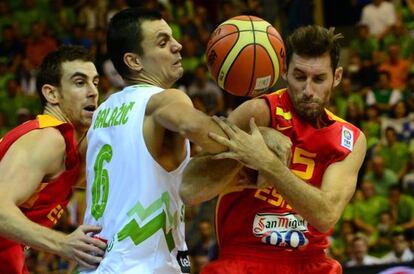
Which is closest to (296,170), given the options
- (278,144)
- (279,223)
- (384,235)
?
(279,223)

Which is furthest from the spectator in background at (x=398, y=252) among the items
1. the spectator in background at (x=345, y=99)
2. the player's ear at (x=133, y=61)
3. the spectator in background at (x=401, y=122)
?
the player's ear at (x=133, y=61)

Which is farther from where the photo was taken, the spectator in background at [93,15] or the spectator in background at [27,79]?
the spectator in background at [93,15]

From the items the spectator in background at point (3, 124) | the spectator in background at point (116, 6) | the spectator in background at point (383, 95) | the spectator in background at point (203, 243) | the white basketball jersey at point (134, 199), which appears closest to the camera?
the white basketball jersey at point (134, 199)

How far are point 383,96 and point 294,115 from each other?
Result: 9.77m

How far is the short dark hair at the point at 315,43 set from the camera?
5.29 metres

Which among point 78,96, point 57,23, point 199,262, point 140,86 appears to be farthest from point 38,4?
point 140,86

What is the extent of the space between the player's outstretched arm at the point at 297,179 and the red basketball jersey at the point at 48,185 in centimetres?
127

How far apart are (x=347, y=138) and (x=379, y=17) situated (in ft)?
38.0

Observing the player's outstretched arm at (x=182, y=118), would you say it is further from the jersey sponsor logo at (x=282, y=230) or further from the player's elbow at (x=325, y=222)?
the jersey sponsor logo at (x=282, y=230)

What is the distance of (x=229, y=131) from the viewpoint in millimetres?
4539

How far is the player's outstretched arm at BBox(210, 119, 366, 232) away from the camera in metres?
4.54

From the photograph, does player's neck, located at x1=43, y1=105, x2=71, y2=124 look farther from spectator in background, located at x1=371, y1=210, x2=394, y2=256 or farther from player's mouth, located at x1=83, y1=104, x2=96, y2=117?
spectator in background, located at x1=371, y1=210, x2=394, y2=256

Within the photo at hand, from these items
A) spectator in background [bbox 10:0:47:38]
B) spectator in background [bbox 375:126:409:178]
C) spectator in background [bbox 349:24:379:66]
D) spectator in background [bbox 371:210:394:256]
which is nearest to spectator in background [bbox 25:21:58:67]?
spectator in background [bbox 10:0:47:38]

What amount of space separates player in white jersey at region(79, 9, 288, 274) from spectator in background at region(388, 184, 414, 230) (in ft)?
27.2
